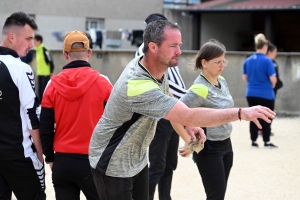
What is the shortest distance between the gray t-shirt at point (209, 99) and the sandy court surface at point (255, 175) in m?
2.10

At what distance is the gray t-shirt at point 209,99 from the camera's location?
516cm

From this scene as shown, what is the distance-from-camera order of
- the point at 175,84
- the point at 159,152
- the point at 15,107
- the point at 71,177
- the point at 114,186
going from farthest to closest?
the point at 175,84
the point at 159,152
the point at 15,107
the point at 71,177
the point at 114,186

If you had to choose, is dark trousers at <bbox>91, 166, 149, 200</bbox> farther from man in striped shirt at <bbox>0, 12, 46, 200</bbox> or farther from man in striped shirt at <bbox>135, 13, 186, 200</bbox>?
man in striped shirt at <bbox>135, 13, 186, 200</bbox>

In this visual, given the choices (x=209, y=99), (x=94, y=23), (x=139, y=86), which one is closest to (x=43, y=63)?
(x=209, y=99)

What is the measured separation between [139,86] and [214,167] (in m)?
1.79

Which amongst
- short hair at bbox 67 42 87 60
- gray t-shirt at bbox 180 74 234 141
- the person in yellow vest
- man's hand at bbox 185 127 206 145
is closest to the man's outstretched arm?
man's hand at bbox 185 127 206 145

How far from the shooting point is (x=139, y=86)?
12.0ft

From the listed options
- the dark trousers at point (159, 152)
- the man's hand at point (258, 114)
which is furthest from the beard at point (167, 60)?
the dark trousers at point (159, 152)

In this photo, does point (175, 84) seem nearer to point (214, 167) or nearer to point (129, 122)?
point (214, 167)

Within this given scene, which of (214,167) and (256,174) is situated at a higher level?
(214,167)

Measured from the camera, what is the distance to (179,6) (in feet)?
99.8

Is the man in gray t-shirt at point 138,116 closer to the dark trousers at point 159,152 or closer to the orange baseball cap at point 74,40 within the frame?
the orange baseball cap at point 74,40

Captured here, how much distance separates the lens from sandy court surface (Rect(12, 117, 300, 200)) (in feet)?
24.6

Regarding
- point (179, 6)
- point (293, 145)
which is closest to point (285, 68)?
point (293, 145)
